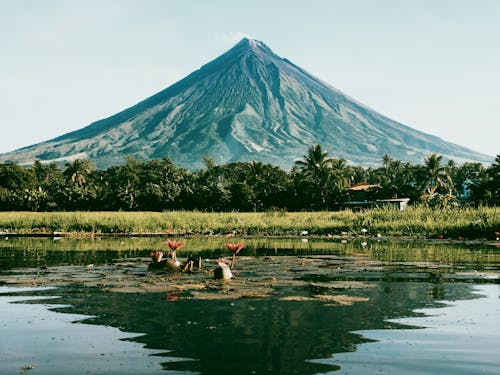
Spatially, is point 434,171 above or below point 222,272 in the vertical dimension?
above

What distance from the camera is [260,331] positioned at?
33.0 feet

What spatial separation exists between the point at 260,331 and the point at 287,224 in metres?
35.6

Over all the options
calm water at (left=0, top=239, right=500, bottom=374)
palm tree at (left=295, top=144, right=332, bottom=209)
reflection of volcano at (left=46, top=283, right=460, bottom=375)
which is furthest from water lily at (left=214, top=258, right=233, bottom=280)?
palm tree at (left=295, top=144, right=332, bottom=209)

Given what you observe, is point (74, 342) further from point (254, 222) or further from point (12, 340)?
point (254, 222)

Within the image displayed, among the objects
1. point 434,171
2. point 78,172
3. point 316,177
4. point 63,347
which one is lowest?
point 63,347

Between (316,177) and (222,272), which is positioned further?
(316,177)

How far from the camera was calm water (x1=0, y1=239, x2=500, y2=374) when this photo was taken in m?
8.25

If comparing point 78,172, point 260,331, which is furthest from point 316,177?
point 260,331

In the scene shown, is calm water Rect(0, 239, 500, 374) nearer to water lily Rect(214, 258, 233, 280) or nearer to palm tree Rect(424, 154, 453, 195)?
water lily Rect(214, 258, 233, 280)

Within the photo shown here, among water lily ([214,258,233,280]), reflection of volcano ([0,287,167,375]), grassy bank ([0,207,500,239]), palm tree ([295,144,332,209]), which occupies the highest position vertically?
palm tree ([295,144,332,209])

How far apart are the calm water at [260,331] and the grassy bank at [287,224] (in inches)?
828

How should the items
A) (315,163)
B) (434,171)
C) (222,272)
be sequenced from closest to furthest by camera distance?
(222,272) → (315,163) → (434,171)

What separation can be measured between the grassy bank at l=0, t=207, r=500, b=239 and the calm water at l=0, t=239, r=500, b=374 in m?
21.0

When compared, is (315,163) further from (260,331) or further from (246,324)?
(260,331)
